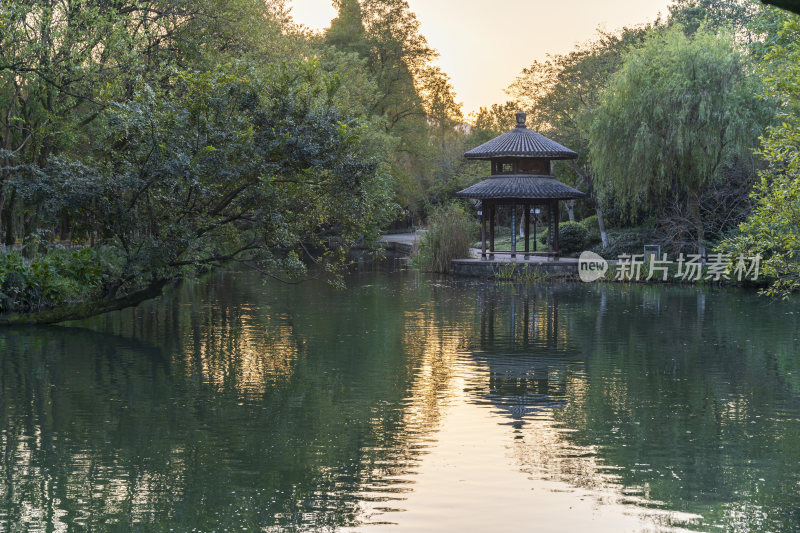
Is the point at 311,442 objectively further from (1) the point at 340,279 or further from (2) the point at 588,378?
(1) the point at 340,279

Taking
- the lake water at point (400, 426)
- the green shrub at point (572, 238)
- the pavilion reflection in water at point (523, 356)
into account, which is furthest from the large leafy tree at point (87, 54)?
the green shrub at point (572, 238)

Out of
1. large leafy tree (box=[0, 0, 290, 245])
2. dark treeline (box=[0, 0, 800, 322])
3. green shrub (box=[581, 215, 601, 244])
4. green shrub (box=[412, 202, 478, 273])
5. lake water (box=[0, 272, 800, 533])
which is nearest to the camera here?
lake water (box=[0, 272, 800, 533])

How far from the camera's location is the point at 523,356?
17.6 meters

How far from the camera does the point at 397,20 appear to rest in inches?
2704

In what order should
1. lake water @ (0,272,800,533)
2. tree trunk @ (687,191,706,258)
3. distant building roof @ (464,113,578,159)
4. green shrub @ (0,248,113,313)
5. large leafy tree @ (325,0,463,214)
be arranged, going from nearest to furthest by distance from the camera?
lake water @ (0,272,800,533)
green shrub @ (0,248,113,313)
tree trunk @ (687,191,706,258)
distant building roof @ (464,113,578,159)
large leafy tree @ (325,0,463,214)

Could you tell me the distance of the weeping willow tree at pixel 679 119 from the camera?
34.8 m

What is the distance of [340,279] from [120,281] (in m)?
5.43

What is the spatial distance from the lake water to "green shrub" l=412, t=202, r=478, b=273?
18.4 m

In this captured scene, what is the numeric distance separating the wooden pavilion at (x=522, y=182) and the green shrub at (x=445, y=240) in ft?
3.21

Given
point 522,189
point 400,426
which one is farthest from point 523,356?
point 522,189

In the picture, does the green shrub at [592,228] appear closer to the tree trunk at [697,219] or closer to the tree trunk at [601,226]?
the tree trunk at [601,226]

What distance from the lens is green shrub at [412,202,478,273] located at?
1625 inches

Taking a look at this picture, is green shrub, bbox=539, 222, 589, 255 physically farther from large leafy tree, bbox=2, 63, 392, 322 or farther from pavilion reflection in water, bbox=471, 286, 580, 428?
large leafy tree, bbox=2, 63, 392, 322

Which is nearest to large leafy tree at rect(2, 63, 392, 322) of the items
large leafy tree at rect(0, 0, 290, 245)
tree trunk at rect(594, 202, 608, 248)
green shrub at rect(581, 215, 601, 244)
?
large leafy tree at rect(0, 0, 290, 245)
